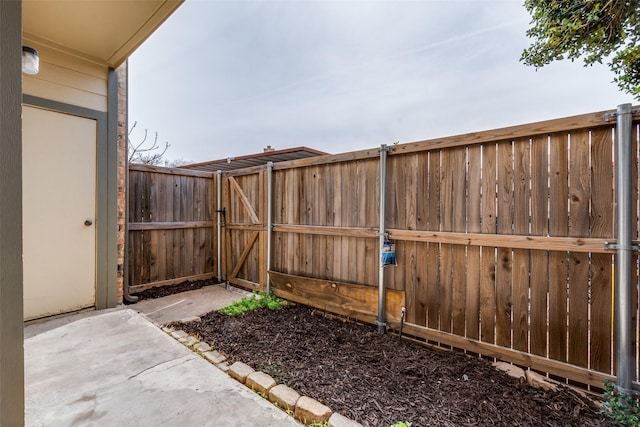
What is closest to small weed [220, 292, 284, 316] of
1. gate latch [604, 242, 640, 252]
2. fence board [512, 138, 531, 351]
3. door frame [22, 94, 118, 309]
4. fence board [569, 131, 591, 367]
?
door frame [22, 94, 118, 309]

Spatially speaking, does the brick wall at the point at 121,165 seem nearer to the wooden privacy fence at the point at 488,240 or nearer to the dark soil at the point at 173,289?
the dark soil at the point at 173,289

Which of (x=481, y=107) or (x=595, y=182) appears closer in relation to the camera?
(x=595, y=182)

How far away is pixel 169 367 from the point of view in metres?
2.02

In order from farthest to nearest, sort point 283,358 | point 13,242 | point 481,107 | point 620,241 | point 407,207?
1. point 481,107
2. point 407,207
3. point 283,358
4. point 620,241
5. point 13,242

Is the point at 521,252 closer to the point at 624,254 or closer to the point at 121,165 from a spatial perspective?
the point at 624,254

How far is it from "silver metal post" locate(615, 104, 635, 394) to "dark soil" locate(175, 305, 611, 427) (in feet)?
1.00

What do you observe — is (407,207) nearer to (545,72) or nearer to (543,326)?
(543,326)

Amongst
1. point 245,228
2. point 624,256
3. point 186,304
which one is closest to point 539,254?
point 624,256

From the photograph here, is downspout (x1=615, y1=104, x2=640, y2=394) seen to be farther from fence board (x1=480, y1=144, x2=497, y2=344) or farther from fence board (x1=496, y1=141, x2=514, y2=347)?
fence board (x1=480, y1=144, x2=497, y2=344)

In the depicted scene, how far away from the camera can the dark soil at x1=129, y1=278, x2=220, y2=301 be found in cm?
403

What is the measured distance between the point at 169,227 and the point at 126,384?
296 centimetres

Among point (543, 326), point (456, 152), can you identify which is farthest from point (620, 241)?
point (456, 152)

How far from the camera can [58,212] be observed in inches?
112

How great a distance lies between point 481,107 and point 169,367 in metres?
8.01
